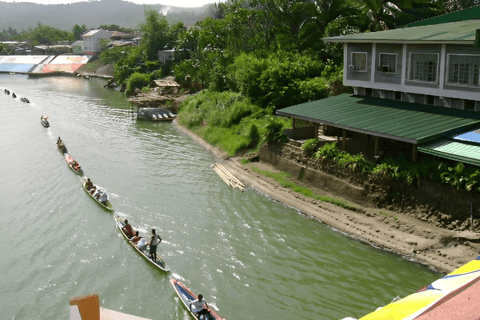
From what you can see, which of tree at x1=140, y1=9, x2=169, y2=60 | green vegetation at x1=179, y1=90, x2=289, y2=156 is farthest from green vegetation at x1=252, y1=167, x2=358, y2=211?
tree at x1=140, y1=9, x2=169, y2=60

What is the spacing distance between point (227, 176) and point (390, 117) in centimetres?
1216

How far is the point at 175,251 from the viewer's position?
24078 millimetres

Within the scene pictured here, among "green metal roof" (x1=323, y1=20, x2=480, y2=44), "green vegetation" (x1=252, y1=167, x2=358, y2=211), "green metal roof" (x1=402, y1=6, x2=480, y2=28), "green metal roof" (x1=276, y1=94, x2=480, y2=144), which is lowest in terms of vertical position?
"green vegetation" (x1=252, y1=167, x2=358, y2=211)

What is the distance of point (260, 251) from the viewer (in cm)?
2386

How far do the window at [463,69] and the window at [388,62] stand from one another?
4109 mm

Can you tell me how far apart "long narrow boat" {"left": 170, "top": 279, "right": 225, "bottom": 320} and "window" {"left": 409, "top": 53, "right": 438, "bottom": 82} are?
19.3 m

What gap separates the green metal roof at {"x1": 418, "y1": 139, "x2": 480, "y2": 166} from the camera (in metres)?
22.6

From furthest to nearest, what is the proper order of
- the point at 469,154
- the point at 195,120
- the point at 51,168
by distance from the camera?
the point at 195,120, the point at 51,168, the point at 469,154

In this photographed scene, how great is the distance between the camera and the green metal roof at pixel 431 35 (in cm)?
2656

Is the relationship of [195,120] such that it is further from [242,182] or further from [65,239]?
[65,239]

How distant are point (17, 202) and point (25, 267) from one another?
9.77 m

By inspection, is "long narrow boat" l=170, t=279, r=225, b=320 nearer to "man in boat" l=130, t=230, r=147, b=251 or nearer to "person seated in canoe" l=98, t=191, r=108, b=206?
"man in boat" l=130, t=230, r=147, b=251

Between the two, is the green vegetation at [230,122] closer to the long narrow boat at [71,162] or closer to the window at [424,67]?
the window at [424,67]

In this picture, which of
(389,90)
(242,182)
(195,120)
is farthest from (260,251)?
(195,120)
